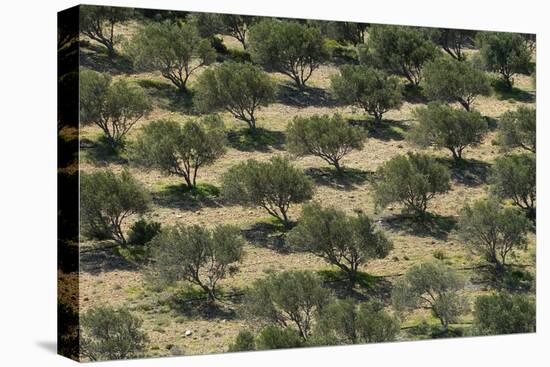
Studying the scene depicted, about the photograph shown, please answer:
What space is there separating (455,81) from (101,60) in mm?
8246

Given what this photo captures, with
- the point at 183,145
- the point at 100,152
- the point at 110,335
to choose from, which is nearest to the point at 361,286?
the point at 183,145

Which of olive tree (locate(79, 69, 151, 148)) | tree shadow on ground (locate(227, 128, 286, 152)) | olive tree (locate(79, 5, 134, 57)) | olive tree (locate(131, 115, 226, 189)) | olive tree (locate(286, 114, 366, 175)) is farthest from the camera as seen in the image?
olive tree (locate(286, 114, 366, 175))

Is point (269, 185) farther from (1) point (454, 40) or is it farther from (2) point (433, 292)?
(1) point (454, 40)

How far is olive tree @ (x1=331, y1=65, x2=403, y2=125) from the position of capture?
2164 centimetres

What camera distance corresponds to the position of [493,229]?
2250 centimetres

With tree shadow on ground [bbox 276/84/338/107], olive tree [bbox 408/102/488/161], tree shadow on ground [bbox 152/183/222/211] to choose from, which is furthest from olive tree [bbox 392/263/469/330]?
tree shadow on ground [bbox 152/183/222/211]

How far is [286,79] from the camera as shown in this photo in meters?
21.5

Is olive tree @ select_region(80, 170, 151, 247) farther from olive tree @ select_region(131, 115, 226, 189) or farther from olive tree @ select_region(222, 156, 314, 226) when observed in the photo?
olive tree @ select_region(222, 156, 314, 226)

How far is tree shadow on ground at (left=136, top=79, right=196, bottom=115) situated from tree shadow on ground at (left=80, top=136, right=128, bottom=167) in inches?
56.8

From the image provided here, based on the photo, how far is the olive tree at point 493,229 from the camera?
2225 centimetres

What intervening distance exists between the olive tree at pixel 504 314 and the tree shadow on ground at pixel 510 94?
4.59m

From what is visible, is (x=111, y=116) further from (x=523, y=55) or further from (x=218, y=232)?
(x=523, y=55)

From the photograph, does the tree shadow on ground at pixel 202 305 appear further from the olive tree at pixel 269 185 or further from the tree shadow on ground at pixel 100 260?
the olive tree at pixel 269 185

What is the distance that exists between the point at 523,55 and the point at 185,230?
31.7ft
